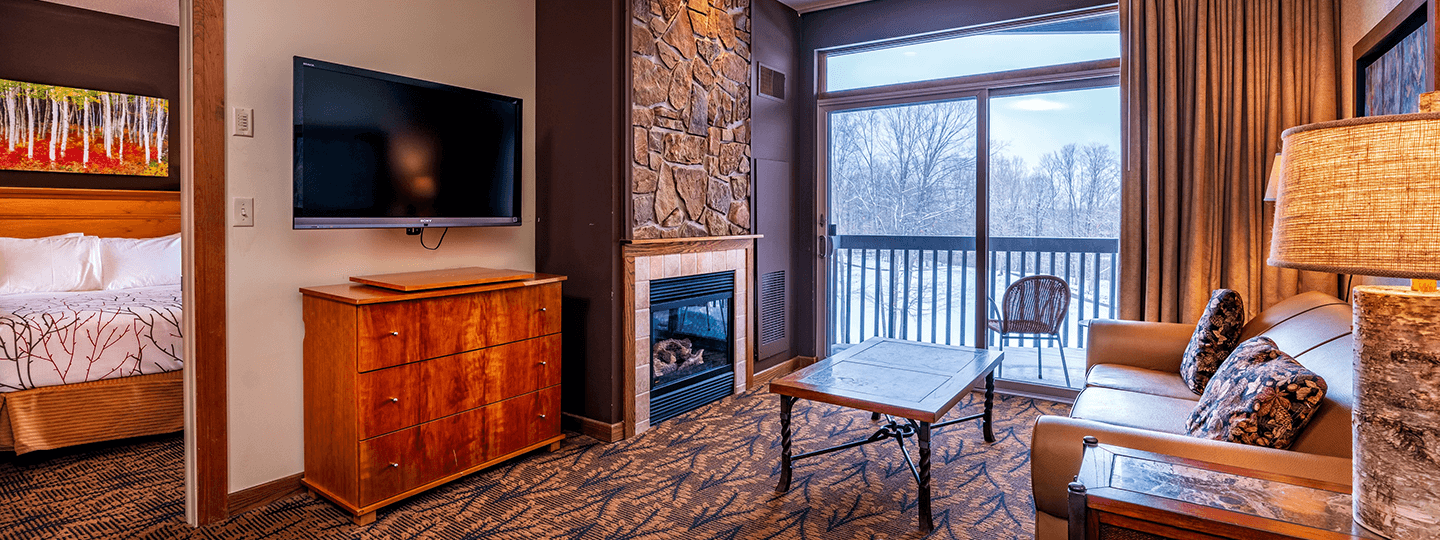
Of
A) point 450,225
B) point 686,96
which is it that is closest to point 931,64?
point 686,96

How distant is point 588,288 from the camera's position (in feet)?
11.6

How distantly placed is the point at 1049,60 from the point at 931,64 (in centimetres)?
71

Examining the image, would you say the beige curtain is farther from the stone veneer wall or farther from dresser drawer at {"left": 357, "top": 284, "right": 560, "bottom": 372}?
dresser drawer at {"left": 357, "top": 284, "right": 560, "bottom": 372}

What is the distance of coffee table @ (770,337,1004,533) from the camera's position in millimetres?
2492

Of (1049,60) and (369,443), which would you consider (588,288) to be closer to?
(369,443)

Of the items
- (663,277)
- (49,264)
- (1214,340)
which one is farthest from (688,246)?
(49,264)

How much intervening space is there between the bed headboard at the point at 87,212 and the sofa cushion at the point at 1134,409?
5611 millimetres

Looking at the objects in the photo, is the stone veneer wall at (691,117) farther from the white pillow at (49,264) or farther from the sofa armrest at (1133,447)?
the white pillow at (49,264)

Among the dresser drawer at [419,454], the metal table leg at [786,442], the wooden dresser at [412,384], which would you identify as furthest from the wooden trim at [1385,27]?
the dresser drawer at [419,454]

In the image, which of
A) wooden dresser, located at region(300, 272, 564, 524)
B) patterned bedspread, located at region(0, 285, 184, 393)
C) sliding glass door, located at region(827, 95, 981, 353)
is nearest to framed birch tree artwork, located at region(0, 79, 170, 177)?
patterned bedspread, located at region(0, 285, 184, 393)

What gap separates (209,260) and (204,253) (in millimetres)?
29

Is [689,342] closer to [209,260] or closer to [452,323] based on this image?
[452,323]

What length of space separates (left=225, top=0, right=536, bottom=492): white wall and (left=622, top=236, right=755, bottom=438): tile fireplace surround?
102 centimetres

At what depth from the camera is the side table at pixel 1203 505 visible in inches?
50.7
